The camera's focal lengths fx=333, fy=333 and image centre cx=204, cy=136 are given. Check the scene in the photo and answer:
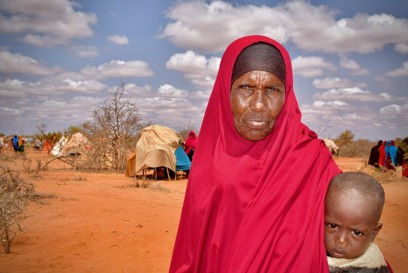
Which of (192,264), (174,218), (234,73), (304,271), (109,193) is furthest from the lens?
(109,193)

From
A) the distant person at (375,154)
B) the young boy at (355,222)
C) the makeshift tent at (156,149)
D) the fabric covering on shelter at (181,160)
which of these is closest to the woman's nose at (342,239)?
the young boy at (355,222)

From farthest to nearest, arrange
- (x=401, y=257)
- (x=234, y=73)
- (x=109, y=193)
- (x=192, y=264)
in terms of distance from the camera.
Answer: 1. (x=109, y=193)
2. (x=401, y=257)
3. (x=234, y=73)
4. (x=192, y=264)

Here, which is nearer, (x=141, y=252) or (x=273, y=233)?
(x=273, y=233)

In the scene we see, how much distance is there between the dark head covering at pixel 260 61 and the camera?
1752 mm

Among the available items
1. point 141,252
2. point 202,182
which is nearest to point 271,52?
point 202,182

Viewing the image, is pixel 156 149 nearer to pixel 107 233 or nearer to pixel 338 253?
pixel 107 233

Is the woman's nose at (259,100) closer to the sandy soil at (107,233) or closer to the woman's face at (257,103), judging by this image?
the woman's face at (257,103)

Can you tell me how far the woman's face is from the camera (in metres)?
1.68

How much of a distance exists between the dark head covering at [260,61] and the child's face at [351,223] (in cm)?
70

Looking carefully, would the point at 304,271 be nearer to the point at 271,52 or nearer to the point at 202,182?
the point at 202,182

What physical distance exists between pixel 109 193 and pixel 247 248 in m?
9.03

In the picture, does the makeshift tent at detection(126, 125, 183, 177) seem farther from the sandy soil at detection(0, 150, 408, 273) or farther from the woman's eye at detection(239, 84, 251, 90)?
the woman's eye at detection(239, 84, 251, 90)

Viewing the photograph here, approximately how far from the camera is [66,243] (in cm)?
532

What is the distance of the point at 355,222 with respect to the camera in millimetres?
1520
